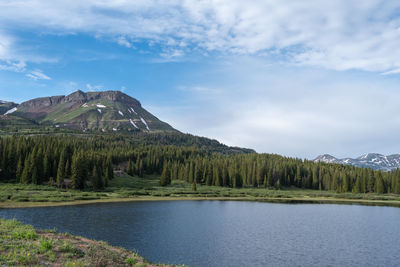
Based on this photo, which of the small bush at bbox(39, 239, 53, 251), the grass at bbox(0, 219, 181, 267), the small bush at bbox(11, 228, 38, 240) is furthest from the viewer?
the small bush at bbox(11, 228, 38, 240)

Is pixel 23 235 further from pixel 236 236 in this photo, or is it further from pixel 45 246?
pixel 236 236

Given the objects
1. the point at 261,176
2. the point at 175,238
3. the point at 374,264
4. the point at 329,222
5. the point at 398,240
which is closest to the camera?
the point at 374,264

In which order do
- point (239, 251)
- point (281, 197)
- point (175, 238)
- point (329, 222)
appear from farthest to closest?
point (281, 197) < point (329, 222) < point (175, 238) < point (239, 251)

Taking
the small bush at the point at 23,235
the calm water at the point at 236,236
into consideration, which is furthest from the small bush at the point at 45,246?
the calm water at the point at 236,236

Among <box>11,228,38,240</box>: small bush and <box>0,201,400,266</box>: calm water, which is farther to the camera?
<box>0,201,400,266</box>: calm water

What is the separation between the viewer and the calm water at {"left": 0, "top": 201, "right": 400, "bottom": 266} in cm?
3209

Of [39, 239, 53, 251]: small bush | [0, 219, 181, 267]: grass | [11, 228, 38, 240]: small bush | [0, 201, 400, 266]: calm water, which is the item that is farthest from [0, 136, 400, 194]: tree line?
[39, 239, 53, 251]: small bush

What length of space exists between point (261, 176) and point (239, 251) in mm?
134424

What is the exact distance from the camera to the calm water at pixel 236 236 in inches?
1264

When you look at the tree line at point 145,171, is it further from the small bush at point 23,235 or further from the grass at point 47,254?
the grass at point 47,254

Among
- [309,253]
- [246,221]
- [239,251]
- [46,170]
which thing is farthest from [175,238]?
[46,170]

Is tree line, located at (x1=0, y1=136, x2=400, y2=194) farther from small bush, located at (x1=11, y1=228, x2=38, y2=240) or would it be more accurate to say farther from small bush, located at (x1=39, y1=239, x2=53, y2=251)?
small bush, located at (x1=39, y1=239, x2=53, y2=251)

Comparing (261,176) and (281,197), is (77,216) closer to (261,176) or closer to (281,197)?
(281,197)

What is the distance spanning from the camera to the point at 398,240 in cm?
4388
